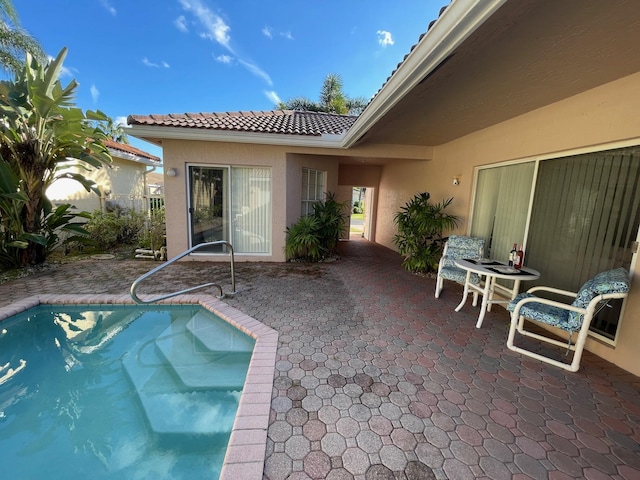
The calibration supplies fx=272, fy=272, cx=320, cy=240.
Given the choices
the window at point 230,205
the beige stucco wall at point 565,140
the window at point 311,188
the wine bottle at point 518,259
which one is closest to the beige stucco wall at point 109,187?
the window at point 230,205

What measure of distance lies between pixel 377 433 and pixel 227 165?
6702 millimetres

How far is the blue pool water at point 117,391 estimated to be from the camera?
2172 mm

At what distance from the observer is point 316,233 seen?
7660 millimetres

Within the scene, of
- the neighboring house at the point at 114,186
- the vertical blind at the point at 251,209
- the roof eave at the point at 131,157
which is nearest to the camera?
the vertical blind at the point at 251,209

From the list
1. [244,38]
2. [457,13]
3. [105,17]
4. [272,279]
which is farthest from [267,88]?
[457,13]

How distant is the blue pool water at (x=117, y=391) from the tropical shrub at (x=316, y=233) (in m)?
3.35

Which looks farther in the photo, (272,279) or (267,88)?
(267,88)

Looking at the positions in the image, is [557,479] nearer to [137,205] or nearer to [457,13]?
[457,13]

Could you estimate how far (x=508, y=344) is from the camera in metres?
3.45

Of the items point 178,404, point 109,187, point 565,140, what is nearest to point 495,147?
point 565,140

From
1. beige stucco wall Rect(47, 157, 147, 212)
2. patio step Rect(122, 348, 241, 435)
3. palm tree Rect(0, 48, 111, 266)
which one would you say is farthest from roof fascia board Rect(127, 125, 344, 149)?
patio step Rect(122, 348, 241, 435)

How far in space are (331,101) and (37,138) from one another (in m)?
19.1

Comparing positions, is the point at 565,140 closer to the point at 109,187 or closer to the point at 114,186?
the point at 109,187

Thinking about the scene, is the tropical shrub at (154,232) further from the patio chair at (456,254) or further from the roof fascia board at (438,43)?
the patio chair at (456,254)
